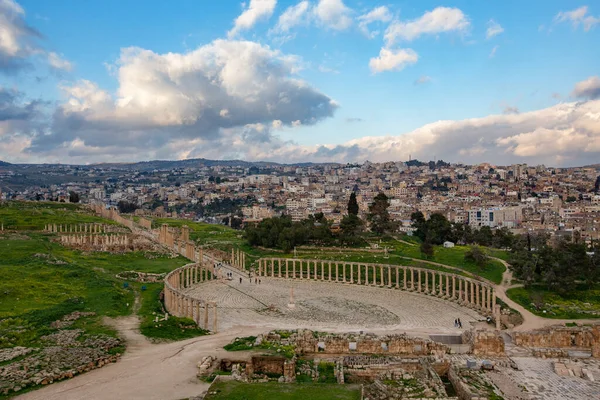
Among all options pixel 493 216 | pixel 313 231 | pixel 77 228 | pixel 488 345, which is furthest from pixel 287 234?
pixel 493 216

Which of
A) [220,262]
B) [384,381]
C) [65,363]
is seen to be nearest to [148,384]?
[65,363]

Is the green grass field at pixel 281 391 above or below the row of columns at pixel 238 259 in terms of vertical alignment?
above

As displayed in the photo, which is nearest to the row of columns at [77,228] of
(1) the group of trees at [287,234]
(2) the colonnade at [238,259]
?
(2) the colonnade at [238,259]

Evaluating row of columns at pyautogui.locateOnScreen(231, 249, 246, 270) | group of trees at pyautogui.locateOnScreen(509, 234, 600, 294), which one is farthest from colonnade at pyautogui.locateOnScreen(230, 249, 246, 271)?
group of trees at pyautogui.locateOnScreen(509, 234, 600, 294)

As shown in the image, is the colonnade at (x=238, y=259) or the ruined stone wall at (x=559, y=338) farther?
the colonnade at (x=238, y=259)

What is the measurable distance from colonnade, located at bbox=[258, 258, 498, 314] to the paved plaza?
4.33 ft

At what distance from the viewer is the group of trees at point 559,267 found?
1774 inches

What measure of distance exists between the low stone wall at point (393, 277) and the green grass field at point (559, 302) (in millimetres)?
2605

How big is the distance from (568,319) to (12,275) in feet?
152

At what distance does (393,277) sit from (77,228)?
5461 centimetres

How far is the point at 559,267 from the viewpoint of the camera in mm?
45125

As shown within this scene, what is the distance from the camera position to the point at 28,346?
28.2 meters


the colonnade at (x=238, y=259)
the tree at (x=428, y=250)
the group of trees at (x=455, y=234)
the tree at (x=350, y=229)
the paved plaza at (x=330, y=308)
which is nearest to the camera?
the paved plaza at (x=330, y=308)

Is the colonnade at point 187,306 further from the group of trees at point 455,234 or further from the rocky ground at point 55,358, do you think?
the group of trees at point 455,234
